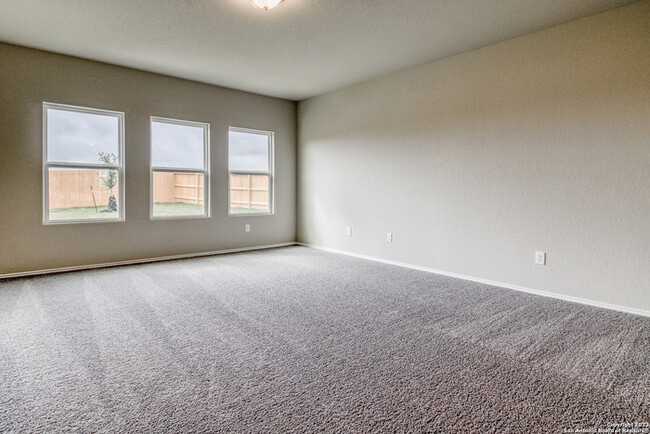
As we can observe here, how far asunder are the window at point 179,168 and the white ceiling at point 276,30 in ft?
2.80

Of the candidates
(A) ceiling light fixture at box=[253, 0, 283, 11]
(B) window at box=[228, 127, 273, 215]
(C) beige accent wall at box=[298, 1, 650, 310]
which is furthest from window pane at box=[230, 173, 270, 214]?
(A) ceiling light fixture at box=[253, 0, 283, 11]

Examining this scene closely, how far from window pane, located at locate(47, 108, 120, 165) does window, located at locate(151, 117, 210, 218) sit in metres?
0.51

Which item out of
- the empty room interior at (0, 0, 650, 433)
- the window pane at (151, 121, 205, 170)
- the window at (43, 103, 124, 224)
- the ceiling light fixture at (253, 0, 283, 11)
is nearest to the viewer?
the empty room interior at (0, 0, 650, 433)

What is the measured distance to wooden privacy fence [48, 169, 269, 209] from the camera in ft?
14.8

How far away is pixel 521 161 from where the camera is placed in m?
3.80

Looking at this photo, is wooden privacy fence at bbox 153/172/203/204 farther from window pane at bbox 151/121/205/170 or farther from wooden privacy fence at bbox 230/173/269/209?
wooden privacy fence at bbox 230/173/269/209

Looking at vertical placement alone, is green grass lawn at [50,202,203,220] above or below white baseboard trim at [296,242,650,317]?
above

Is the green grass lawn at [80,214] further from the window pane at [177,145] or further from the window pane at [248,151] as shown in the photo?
the window pane at [248,151]

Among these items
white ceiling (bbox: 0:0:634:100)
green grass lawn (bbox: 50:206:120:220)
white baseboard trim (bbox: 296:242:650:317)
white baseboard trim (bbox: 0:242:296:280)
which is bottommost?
white baseboard trim (bbox: 296:242:650:317)

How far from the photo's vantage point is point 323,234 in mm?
6289

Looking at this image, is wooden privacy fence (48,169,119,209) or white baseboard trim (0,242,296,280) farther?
wooden privacy fence (48,169,119,209)

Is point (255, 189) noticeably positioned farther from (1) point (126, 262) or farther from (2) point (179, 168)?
(1) point (126, 262)

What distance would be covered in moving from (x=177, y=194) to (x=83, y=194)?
45.8 inches

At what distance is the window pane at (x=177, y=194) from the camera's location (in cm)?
523
